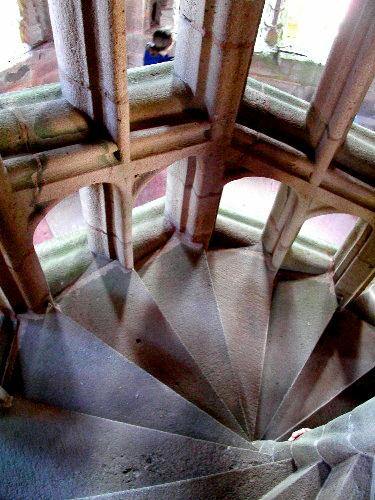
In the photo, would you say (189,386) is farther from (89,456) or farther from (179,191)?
(179,191)

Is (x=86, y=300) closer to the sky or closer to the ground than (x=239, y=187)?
closer to the sky

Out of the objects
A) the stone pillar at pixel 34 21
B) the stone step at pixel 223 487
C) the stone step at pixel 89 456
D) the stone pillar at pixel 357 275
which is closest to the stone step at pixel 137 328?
the stone step at pixel 89 456

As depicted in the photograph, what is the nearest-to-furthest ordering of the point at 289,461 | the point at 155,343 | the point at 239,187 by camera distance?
the point at 289,461 → the point at 155,343 → the point at 239,187

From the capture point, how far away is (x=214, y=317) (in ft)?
14.3

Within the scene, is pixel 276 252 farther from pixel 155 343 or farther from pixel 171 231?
pixel 155 343

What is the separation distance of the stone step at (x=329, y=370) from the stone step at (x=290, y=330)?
0.10 meters

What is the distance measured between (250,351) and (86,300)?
5.54 ft

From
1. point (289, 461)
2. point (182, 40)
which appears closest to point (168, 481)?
point (289, 461)

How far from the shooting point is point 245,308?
15.1 feet

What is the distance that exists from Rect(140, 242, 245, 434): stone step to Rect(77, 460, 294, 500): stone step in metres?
1.07

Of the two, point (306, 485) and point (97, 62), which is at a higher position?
point (97, 62)

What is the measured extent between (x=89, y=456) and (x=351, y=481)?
6.75ft

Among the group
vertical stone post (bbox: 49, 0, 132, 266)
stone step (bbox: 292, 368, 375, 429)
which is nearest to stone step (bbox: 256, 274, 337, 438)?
stone step (bbox: 292, 368, 375, 429)

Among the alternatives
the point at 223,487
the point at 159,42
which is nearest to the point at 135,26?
the point at 159,42
